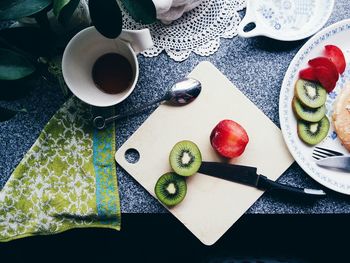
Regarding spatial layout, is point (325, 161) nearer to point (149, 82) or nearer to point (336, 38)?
point (336, 38)

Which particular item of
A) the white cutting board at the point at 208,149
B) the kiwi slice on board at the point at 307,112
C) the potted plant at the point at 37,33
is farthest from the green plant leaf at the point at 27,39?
the kiwi slice on board at the point at 307,112

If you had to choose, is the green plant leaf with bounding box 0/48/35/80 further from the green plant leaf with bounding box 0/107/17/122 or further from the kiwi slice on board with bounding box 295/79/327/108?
the kiwi slice on board with bounding box 295/79/327/108

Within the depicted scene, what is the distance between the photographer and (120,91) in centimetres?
83

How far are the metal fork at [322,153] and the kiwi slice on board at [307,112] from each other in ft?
0.19

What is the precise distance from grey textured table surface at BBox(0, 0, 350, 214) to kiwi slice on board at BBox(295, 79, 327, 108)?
43 millimetres

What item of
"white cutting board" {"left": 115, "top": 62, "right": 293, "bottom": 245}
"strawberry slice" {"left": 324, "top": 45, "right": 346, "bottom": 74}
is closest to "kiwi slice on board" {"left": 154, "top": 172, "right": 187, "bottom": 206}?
"white cutting board" {"left": 115, "top": 62, "right": 293, "bottom": 245}

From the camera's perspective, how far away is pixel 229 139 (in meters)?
0.82

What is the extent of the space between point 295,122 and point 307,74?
0.09 m

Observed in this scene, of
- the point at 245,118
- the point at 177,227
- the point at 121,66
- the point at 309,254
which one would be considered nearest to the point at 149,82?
the point at 121,66

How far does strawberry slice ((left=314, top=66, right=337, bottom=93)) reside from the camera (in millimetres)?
846

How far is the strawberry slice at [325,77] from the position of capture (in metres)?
0.85

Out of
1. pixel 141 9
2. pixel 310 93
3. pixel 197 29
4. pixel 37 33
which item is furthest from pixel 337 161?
pixel 37 33

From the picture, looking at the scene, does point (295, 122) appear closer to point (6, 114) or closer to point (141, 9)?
point (141, 9)

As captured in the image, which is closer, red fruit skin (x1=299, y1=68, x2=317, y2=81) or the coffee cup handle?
the coffee cup handle
